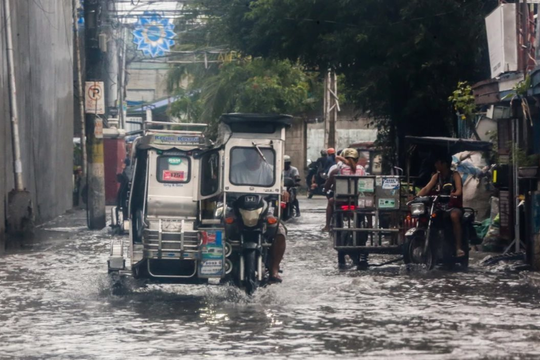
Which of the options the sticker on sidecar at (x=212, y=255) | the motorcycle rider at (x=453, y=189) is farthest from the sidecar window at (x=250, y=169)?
the motorcycle rider at (x=453, y=189)

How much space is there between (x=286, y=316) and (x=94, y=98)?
1421cm

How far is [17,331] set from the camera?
9.56m

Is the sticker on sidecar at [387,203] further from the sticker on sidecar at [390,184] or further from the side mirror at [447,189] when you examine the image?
the side mirror at [447,189]

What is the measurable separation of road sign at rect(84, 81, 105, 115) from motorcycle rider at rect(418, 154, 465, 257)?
10500 mm

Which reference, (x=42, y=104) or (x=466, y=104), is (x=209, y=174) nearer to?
(x=466, y=104)

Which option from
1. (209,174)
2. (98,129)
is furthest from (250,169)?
(98,129)

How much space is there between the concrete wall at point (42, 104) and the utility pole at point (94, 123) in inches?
50.6

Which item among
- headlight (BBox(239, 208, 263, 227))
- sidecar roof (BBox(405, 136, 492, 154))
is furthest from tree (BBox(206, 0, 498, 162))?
headlight (BBox(239, 208, 263, 227))

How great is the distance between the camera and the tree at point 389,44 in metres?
22.1

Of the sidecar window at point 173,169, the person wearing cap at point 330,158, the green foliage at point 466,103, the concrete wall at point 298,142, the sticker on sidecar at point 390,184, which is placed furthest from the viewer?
the concrete wall at point 298,142

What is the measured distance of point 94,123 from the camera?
77.7ft

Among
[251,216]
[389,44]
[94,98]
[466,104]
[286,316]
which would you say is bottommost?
[286,316]

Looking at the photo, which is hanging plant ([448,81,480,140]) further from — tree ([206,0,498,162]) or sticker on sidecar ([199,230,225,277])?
sticker on sidecar ([199,230,225,277])

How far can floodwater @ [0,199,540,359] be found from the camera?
8516 mm
